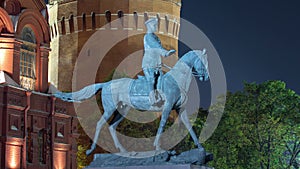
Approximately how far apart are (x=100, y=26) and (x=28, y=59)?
2344 cm

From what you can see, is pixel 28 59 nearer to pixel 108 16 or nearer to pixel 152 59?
pixel 108 16

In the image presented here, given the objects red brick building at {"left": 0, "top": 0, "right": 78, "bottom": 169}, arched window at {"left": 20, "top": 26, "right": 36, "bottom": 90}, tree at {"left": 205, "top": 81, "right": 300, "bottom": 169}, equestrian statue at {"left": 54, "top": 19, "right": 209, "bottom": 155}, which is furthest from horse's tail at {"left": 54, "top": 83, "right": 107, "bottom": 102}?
arched window at {"left": 20, "top": 26, "right": 36, "bottom": 90}

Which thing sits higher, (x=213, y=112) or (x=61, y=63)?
(x=61, y=63)

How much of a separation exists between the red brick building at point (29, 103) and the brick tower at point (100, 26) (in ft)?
65.1

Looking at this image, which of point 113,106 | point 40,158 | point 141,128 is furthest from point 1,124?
point 113,106

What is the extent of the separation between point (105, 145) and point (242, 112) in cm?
847

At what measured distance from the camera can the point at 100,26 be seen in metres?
75.2

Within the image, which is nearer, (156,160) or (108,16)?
(156,160)

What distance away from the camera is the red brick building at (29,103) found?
47.9 metres

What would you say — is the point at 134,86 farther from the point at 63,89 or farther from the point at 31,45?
the point at 63,89

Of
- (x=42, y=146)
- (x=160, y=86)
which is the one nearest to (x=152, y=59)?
(x=160, y=86)

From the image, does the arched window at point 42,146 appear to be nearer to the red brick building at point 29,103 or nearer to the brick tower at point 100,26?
the red brick building at point 29,103

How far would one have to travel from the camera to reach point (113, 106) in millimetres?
26000

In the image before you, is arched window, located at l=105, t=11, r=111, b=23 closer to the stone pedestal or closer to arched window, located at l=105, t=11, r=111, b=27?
arched window, located at l=105, t=11, r=111, b=27
